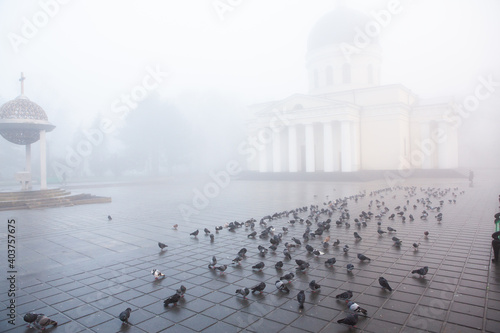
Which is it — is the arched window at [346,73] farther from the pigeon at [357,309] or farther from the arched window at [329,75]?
the pigeon at [357,309]

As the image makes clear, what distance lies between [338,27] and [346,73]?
240 inches

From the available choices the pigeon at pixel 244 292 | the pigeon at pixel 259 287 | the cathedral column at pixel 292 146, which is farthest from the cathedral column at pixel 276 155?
the pigeon at pixel 244 292

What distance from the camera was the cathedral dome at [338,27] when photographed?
41312 millimetres

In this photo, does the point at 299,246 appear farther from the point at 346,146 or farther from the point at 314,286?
the point at 346,146

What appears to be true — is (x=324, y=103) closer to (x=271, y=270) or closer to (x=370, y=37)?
(x=370, y=37)

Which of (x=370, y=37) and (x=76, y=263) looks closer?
(x=76, y=263)

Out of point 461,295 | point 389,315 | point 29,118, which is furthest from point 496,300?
point 29,118

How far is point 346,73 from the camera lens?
42.2 metres

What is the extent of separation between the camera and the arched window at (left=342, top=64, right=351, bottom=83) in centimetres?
4184

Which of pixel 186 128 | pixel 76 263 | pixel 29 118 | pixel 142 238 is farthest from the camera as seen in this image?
pixel 186 128

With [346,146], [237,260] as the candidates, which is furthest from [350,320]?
[346,146]

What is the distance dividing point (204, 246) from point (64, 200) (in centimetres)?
1430

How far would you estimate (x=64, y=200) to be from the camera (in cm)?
1844

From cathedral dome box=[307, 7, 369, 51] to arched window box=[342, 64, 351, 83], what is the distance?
3104 millimetres
